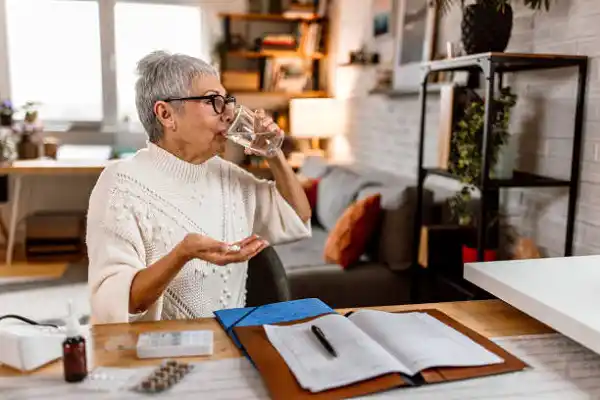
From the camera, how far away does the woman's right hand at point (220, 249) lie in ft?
3.63

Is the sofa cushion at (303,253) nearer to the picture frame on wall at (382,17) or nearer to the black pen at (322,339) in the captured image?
the picture frame on wall at (382,17)

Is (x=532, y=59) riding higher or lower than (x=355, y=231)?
higher

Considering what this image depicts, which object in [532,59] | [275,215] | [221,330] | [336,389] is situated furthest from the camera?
[532,59]

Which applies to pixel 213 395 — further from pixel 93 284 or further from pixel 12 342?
pixel 93 284

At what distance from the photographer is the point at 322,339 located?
1.05m

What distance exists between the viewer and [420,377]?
967 mm

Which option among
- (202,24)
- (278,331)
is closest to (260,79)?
(202,24)

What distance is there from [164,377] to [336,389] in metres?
0.26

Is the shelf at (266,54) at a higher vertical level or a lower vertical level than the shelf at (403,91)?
higher

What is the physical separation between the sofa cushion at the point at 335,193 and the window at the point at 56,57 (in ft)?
7.79

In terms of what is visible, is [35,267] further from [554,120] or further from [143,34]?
[554,120]

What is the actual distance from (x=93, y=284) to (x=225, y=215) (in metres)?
0.37

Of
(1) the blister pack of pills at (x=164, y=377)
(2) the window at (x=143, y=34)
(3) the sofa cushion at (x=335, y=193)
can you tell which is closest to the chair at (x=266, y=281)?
(1) the blister pack of pills at (x=164, y=377)

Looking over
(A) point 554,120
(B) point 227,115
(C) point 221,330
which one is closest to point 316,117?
(A) point 554,120
